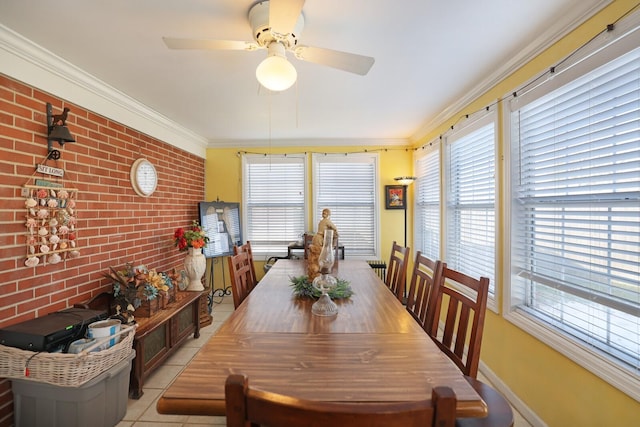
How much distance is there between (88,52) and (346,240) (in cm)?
350

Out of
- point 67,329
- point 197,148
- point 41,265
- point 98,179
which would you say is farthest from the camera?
point 197,148

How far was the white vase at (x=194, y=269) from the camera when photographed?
10.2 ft

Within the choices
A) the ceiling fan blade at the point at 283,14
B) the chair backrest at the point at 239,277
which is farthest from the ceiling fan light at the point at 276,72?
the chair backrest at the point at 239,277

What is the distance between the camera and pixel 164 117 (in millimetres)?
3182

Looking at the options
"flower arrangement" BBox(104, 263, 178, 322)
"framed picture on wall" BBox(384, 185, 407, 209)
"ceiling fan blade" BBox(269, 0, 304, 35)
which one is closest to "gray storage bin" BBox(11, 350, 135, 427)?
"flower arrangement" BBox(104, 263, 178, 322)

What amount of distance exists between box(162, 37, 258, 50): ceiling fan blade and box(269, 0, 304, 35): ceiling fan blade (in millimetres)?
213

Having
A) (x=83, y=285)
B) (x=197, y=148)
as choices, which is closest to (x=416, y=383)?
(x=83, y=285)

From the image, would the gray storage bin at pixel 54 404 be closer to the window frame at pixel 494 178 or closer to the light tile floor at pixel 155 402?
the light tile floor at pixel 155 402

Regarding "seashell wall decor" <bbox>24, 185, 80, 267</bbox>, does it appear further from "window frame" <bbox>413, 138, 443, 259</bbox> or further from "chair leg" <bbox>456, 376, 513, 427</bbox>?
"window frame" <bbox>413, 138, 443, 259</bbox>

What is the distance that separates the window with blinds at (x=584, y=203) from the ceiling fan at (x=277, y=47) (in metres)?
1.19

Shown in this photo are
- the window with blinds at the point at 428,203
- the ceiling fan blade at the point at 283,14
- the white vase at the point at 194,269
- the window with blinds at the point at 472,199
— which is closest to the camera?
the ceiling fan blade at the point at 283,14

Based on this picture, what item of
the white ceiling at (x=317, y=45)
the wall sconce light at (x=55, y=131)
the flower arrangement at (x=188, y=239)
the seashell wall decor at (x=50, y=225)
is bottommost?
the flower arrangement at (x=188, y=239)

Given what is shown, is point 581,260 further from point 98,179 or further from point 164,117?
point 164,117

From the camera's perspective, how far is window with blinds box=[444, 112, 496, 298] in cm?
236
